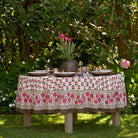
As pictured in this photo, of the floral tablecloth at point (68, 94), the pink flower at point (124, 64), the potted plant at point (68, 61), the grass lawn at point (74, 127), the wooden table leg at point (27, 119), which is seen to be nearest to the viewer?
the floral tablecloth at point (68, 94)

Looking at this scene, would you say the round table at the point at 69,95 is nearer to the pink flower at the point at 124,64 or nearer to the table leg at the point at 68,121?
the table leg at the point at 68,121

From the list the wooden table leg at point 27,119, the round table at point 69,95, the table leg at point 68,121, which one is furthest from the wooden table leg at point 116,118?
the wooden table leg at point 27,119

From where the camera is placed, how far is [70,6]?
4715mm

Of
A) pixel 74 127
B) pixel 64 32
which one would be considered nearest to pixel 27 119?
pixel 74 127

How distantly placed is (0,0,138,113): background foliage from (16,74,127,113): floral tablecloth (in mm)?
842

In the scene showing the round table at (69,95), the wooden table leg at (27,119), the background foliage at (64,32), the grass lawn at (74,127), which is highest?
the background foliage at (64,32)

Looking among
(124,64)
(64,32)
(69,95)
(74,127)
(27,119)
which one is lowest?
(74,127)

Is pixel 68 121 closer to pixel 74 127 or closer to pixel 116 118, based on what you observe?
pixel 74 127

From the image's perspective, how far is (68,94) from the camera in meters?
4.05

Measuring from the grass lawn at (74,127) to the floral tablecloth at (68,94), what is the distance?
0.35 meters

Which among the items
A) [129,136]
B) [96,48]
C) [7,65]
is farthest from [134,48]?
[7,65]

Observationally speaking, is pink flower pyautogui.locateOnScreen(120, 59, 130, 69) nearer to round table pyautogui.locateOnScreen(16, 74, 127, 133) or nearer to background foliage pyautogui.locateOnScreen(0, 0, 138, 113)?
background foliage pyautogui.locateOnScreen(0, 0, 138, 113)

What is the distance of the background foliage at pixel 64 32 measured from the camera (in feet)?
15.4

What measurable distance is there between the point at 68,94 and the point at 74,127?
0.87m
